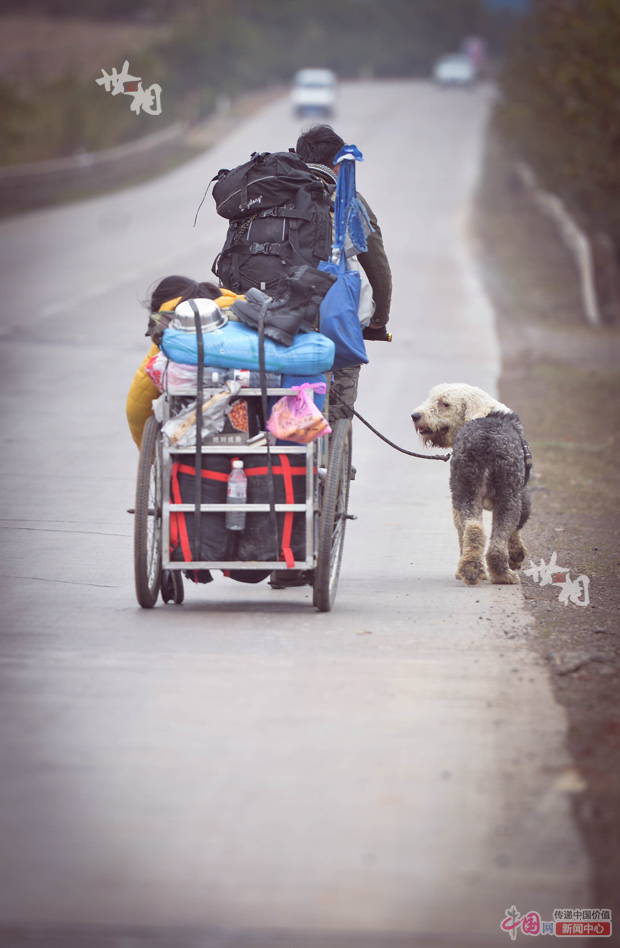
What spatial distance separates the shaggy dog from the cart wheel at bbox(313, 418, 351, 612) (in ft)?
2.88

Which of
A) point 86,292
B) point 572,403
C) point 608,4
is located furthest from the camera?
point 86,292

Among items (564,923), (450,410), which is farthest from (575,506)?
(564,923)

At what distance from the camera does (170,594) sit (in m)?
7.04

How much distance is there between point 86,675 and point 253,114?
64.6 meters

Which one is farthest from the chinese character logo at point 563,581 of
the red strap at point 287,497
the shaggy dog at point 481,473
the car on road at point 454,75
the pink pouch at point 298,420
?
the car on road at point 454,75

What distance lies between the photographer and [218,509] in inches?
254

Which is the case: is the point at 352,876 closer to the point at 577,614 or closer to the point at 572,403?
the point at 577,614

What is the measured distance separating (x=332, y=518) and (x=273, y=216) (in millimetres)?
1614

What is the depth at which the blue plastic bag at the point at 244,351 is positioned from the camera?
634cm

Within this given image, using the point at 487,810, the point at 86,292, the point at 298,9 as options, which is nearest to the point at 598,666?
the point at 487,810

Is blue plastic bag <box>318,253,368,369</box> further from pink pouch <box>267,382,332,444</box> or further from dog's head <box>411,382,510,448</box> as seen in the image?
dog's head <box>411,382,510,448</box>

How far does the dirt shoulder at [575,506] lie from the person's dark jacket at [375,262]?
1.81 metres

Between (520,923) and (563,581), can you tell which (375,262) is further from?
(520,923)

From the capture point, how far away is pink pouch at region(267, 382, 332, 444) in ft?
21.1
